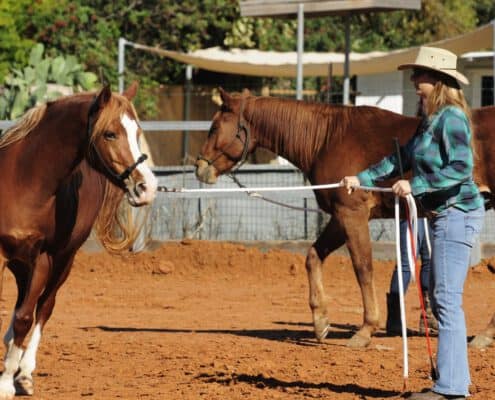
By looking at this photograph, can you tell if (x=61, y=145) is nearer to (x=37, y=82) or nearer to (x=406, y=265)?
(x=406, y=265)

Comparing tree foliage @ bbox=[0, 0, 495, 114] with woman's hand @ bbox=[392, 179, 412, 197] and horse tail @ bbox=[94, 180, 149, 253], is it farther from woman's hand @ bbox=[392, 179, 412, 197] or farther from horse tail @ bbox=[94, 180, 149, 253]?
woman's hand @ bbox=[392, 179, 412, 197]

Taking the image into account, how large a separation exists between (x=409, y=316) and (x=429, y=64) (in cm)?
507

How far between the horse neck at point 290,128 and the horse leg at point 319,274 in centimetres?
65

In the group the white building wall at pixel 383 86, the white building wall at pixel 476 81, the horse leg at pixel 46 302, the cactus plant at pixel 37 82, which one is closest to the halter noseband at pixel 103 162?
the horse leg at pixel 46 302

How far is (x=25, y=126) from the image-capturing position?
7004 millimetres

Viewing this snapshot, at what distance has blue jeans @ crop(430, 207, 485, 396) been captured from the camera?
618 cm

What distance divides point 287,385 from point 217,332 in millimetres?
2767

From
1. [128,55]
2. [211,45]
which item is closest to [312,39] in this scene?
[211,45]

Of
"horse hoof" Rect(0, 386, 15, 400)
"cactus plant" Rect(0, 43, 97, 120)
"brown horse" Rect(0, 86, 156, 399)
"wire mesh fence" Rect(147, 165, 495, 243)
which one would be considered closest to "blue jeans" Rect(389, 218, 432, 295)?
"brown horse" Rect(0, 86, 156, 399)

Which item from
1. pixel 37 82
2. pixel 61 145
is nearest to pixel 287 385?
pixel 61 145

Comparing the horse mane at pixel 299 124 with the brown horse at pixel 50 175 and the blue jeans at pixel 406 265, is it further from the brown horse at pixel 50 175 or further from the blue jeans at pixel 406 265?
the brown horse at pixel 50 175

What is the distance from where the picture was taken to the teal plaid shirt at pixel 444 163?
6094mm

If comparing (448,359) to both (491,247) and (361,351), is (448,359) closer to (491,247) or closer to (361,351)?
(361,351)

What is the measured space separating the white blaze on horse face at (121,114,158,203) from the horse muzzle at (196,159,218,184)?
3.34 metres
